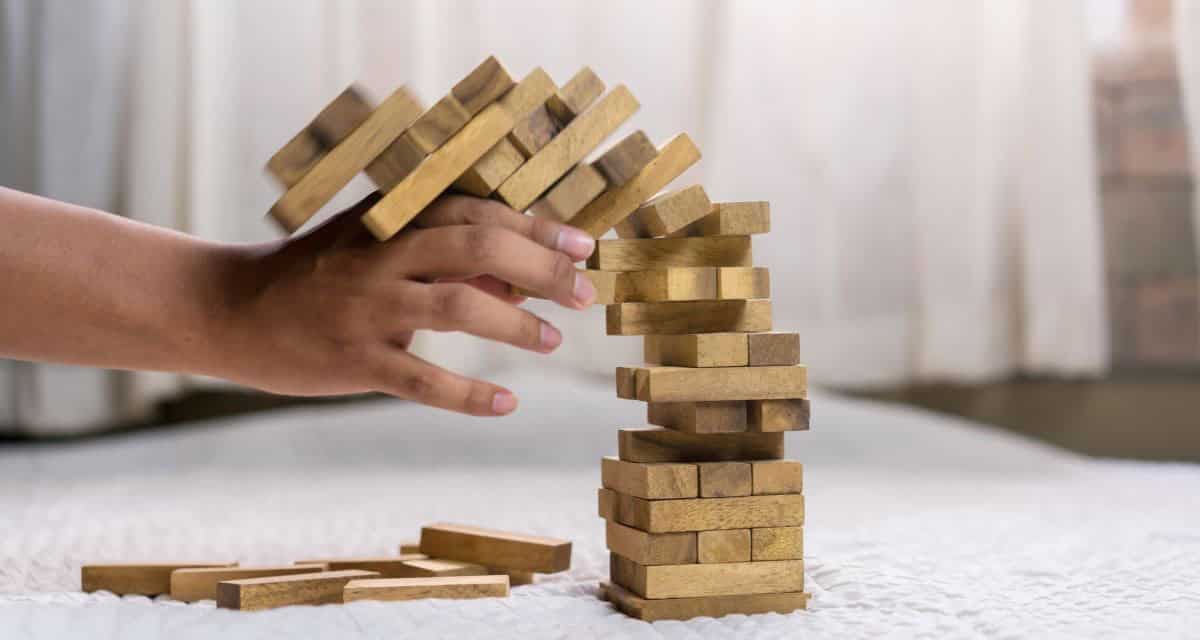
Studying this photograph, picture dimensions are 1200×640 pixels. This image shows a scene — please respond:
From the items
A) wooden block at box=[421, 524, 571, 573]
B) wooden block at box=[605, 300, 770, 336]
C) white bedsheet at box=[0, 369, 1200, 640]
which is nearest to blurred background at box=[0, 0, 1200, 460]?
white bedsheet at box=[0, 369, 1200, 640]

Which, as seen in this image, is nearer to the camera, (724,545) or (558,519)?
(724,545)

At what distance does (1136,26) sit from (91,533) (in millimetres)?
2201

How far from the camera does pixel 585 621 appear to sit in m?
0.83

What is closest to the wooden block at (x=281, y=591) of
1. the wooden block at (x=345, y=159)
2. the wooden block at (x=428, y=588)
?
the wooden block at (x=428, y=588)

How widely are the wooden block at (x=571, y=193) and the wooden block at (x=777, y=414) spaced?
5.6 inches

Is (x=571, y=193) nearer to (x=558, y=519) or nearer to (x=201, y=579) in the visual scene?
(x=201, y=579)

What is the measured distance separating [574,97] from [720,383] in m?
0.23

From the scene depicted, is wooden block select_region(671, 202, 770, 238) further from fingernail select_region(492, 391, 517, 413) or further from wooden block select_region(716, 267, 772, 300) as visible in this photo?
fingernail select_region(492, 391, 517, 413)

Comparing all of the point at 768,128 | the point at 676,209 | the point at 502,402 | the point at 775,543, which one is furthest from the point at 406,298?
the point at 768,128

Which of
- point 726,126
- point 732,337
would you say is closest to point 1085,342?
point 726,126

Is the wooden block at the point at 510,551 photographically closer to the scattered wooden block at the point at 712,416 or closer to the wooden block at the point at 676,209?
the scattered wooden block at the point at 712,416

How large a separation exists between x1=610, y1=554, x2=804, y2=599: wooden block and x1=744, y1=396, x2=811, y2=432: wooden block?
98mm

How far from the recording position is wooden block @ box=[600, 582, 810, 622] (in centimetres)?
85

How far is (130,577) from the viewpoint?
38.5 inches
